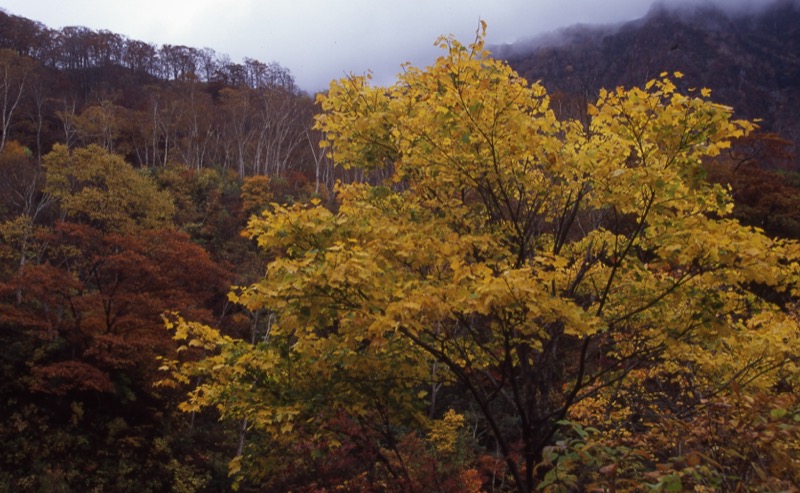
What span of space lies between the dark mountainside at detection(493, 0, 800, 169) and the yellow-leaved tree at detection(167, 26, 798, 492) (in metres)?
31.9

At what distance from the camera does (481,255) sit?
4230mm

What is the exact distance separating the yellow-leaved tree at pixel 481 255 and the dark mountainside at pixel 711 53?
3188cm

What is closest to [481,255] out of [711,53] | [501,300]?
[501,300]

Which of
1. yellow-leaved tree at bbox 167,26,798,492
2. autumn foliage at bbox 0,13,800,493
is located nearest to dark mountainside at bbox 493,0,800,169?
autumn foliage at bbox 0,13,800,493

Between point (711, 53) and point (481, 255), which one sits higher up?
point (711, 53)

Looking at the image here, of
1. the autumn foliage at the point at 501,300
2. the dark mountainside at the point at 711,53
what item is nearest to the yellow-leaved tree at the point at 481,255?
the autumn foliage at the point at 501,300

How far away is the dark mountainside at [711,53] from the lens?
34731mm

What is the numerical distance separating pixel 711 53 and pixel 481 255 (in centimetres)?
4769

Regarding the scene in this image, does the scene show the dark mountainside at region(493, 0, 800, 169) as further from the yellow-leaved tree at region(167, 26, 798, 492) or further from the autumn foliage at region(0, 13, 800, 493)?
the yellow-leaved tree at region(167, 26, 798, 492)

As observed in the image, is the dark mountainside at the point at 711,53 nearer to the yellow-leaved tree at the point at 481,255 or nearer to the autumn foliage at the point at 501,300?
the autumn foliage at the point at 501,300

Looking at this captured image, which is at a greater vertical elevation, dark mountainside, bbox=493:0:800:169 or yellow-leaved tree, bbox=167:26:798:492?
dark mountainside, bbox=493:0:800:169

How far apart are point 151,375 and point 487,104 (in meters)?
11.7

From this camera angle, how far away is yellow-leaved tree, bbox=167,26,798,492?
9.75 ft

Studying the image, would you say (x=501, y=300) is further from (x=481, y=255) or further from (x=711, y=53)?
(x=711, y=53)
